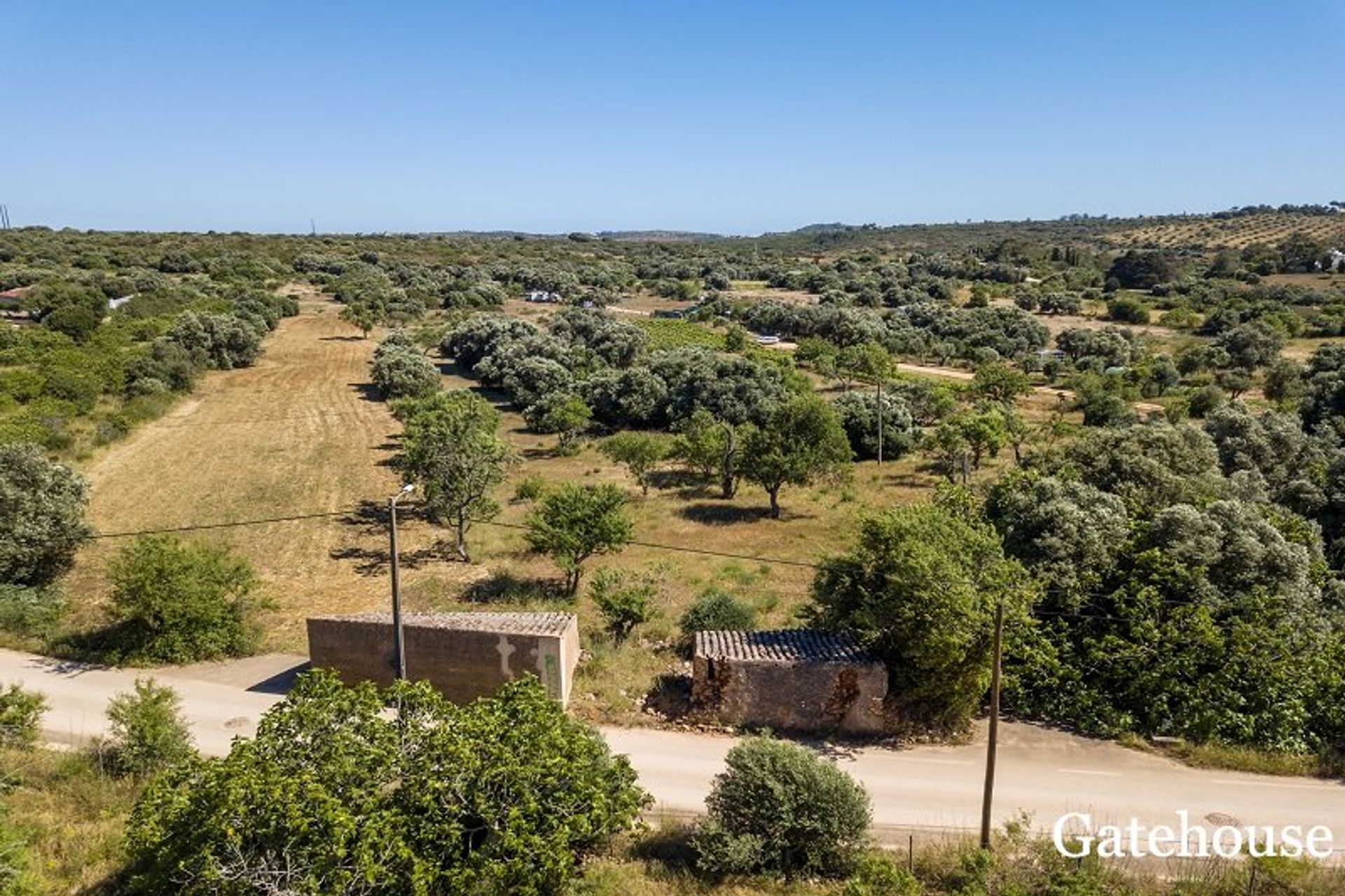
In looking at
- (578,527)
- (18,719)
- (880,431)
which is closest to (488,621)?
(578,527)

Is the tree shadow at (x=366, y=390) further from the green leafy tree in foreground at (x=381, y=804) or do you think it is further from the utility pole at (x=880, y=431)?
the green leafy tree in foreground at (x=381, y=804)

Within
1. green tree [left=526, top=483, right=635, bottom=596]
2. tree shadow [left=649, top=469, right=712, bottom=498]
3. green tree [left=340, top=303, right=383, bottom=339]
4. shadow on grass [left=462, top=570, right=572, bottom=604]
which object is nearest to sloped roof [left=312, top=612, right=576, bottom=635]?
shadow on grass [left=462, top=570, right=572, bottom=604]

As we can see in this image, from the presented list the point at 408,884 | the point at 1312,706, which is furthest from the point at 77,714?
the point at 1312,706

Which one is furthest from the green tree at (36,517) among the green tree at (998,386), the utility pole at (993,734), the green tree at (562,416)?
the green tree at (998,386)

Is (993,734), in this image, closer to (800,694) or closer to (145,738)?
(800,694)

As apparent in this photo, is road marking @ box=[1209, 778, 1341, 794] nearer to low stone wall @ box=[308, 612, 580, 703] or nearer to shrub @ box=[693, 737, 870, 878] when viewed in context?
shrub @ box=[693, 737, 870, 878]

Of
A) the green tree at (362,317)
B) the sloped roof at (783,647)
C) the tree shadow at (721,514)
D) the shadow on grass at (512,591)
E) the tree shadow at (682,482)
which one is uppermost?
the green tree at (362,317)

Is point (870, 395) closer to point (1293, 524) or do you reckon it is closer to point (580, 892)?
point (1293, 524)

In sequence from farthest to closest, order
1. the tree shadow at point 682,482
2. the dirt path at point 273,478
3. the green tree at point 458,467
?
the tree shadow at point 682,482 → the green tree at point 458,467 → the dirt path at point 273,478
